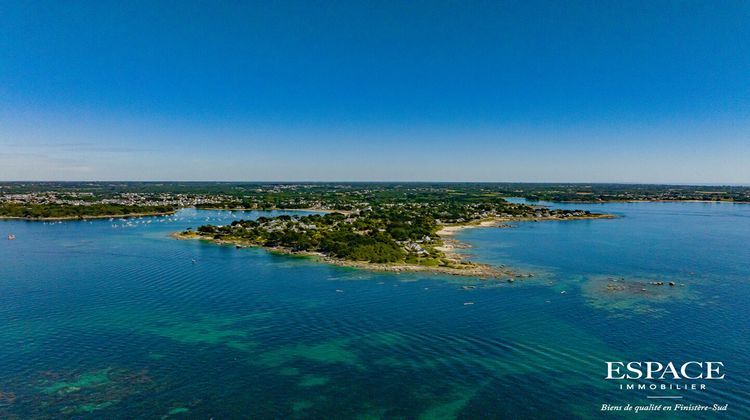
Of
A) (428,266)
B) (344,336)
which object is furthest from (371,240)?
(344,336)

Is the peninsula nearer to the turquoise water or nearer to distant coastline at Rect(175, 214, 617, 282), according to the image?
distant coastline at Rect(175, 214, 617, 282)

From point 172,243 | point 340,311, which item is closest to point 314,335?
point 340,311

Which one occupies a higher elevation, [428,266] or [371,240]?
[371,240]

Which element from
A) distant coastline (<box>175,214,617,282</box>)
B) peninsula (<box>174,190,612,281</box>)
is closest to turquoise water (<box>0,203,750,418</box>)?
distant coastline (<box>175,214,617,282</box>)

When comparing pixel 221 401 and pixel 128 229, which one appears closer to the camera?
pixel 221 401

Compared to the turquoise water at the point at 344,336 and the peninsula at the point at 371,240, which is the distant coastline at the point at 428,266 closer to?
the peninsula at the point at 371,240

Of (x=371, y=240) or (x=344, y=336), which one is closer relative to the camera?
(x=344, y=336)

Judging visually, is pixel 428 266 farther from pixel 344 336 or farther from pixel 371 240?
pixel 344 336

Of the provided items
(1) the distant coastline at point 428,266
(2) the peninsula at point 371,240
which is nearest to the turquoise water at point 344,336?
(1) the distant coastline at point 428,266

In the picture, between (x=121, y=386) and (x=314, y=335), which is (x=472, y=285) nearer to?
(x=314, y=335)
